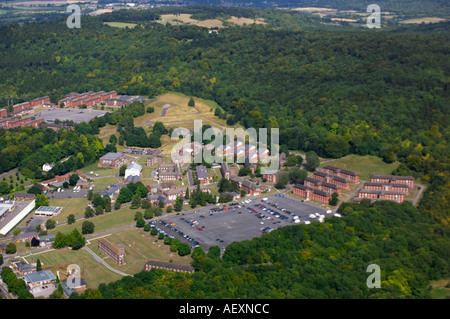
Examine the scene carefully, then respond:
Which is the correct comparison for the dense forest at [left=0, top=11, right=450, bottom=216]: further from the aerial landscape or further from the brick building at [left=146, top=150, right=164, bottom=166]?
the brick building at [left=146, top=150, right=164, bottom=166]

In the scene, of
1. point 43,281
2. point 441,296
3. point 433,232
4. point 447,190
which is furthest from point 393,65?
point 43,281

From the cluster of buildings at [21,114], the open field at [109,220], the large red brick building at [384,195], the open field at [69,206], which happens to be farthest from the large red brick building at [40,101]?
the large red brick building at [384,195]

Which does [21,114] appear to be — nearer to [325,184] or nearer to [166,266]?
[325,184]

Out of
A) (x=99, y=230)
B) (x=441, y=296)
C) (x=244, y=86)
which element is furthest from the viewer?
(x=244, y=86)

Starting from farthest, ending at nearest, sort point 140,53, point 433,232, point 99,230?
point 140,53
point 99,230
point 433,232

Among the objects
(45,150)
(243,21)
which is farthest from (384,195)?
(243,21)

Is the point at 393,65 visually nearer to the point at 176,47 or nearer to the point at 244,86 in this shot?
the point at 244,86

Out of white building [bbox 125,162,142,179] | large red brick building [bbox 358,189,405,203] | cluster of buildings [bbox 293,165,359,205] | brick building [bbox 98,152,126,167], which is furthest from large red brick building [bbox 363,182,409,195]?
brick building [bbox 98,152,126,167]
